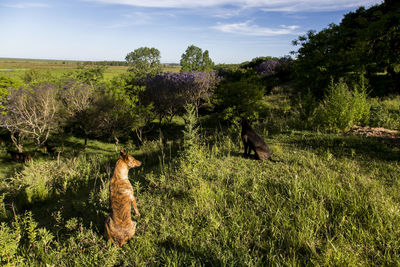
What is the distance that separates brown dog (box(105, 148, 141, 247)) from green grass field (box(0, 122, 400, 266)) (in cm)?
15

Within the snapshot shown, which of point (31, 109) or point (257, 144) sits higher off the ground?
point (257, 144)

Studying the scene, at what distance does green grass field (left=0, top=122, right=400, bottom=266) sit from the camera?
7.57 ft

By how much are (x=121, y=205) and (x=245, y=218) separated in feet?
5.73

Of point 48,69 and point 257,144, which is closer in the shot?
point 257,144

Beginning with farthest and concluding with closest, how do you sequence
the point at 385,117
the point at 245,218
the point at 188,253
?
the point at 385,117, the point at 245,218, the point at 188,253

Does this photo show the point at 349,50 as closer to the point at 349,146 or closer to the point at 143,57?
the point at 349,146

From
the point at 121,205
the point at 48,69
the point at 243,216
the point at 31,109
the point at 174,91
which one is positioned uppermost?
the point at 48,69

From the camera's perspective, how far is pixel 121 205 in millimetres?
2561

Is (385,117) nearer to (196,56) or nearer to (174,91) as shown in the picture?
(174,91)

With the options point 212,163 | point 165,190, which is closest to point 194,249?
point 165,190

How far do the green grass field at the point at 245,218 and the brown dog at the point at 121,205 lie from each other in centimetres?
15

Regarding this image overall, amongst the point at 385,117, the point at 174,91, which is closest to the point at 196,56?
the point at 174,91

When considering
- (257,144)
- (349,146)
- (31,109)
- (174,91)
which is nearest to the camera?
(257,144)

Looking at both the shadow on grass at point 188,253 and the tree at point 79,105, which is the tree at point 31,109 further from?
the shadow on grass at point 188,253
